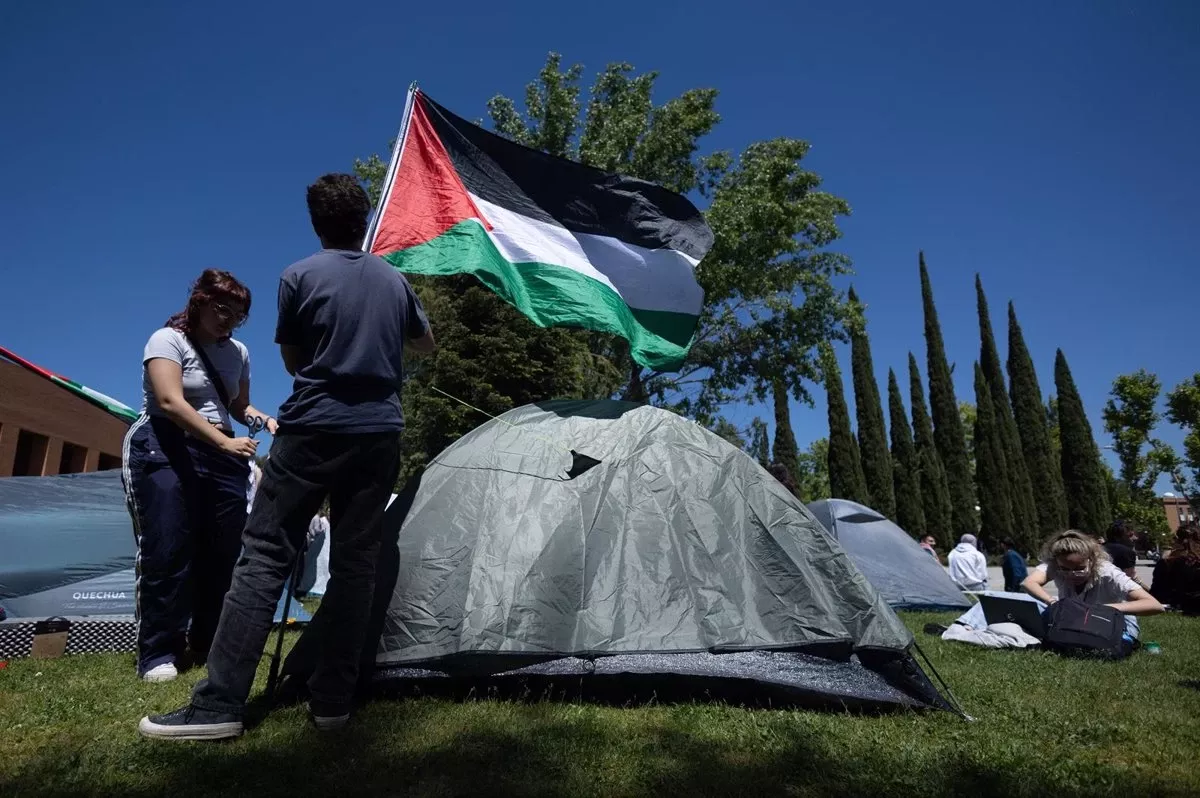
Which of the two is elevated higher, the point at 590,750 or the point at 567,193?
the point at 567,193

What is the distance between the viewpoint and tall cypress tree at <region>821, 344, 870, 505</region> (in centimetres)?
3394

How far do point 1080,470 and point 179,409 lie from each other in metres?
38.8

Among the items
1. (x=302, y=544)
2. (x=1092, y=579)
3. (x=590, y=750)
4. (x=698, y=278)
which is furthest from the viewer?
(x=698, y=278)

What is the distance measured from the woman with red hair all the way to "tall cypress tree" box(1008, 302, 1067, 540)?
37249mm

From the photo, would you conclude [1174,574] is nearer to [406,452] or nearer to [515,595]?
[515,595]

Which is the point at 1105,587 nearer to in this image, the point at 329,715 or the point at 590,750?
the point at 590,750

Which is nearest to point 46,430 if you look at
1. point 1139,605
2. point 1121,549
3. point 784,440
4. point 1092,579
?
point 1092,579

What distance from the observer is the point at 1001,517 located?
33.3 m

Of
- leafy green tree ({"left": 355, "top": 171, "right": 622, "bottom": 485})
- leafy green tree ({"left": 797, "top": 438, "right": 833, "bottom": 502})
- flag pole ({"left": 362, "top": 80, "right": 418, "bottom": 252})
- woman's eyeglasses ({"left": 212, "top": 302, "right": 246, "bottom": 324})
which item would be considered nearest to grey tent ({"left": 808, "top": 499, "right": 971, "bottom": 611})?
flag pole ({"left": 362, "top": 80, "right": 418, "bottom": 252})

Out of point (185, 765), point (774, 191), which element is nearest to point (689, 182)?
point (774, 191)

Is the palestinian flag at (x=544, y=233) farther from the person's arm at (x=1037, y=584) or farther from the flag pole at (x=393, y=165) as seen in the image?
the person's arm at (x=1037, y=584)

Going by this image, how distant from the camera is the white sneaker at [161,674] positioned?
11.3 feet

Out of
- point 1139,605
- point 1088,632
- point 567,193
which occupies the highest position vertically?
point 567,193

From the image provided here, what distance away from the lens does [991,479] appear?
33.8m
